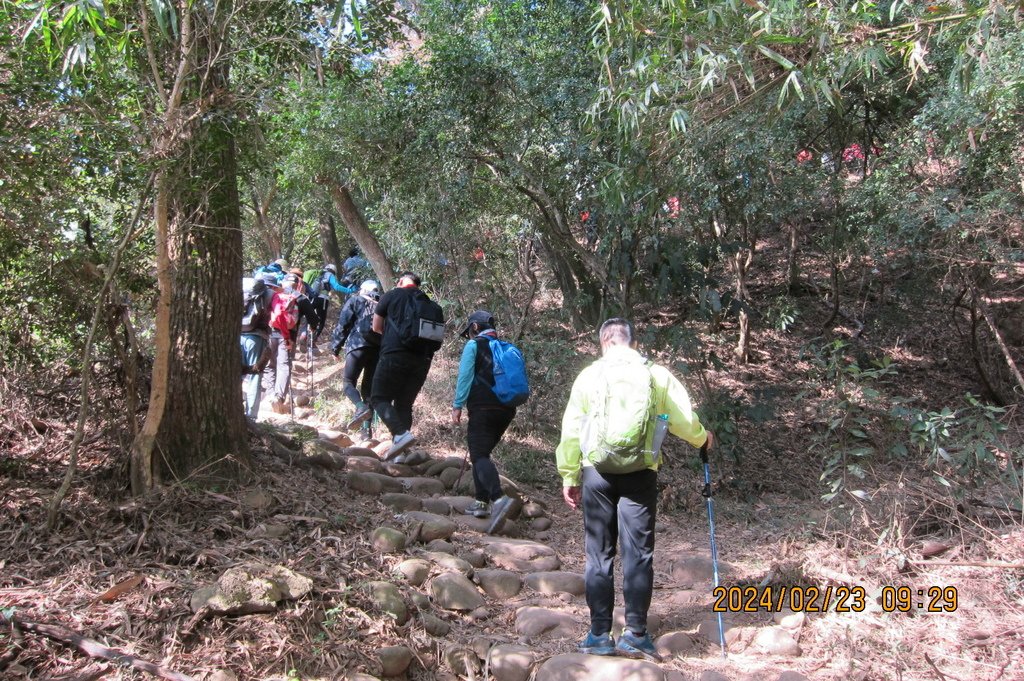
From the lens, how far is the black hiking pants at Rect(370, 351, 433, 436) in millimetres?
7422

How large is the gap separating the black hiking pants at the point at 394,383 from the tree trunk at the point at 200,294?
187 cm

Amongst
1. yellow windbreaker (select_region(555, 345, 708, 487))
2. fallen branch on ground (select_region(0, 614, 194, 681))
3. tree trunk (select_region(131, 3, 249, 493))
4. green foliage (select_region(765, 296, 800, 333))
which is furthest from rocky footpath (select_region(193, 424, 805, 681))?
green foliage (select_region(765, 296, 800, 333))

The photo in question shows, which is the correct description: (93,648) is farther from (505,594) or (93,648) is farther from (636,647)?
(636,647)

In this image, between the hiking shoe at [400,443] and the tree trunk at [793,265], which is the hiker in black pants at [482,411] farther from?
the tree trunk at [793,265]

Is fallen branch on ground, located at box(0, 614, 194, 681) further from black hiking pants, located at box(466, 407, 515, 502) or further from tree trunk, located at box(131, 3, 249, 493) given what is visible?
black hiking pants, located at box(466, 407, 515, 502)

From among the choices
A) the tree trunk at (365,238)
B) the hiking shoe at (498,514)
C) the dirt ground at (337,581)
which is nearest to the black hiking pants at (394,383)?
the dirt ground at (337,581)

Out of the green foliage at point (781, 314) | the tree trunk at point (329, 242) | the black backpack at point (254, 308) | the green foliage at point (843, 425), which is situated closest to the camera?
the green foliage at point (843, 425)

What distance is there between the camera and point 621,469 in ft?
13.5

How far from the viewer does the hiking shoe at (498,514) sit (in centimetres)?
625

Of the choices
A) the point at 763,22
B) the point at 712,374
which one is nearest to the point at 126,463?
the point at 763,22

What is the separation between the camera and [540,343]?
10.5 m

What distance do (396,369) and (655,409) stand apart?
3705 mm

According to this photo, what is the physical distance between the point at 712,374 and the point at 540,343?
3.27 meters

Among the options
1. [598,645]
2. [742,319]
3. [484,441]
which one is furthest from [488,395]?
[742,319]
